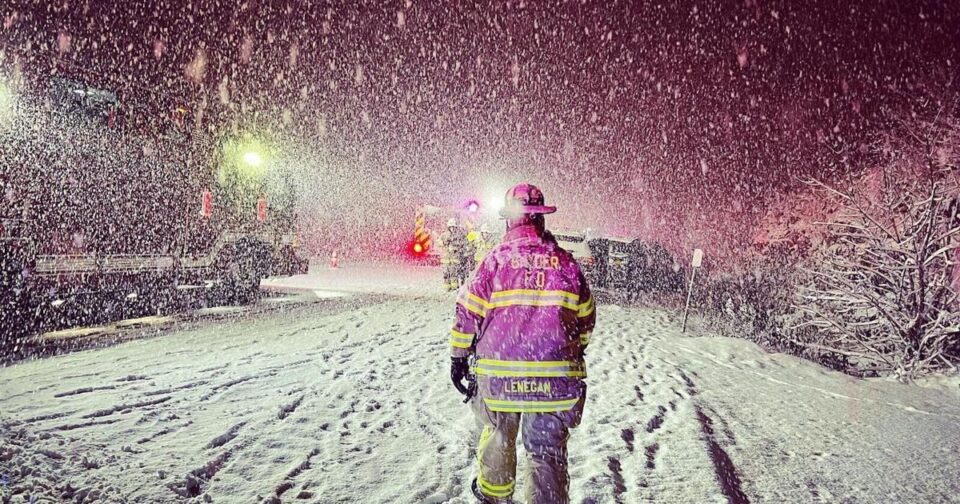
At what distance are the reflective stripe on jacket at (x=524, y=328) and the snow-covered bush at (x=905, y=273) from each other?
22.4 ft

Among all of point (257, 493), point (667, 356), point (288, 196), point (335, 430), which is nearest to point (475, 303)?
point (257, 493)

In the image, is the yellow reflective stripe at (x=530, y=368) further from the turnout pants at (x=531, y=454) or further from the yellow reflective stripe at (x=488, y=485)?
the yellow reflective stripe at (x=488, y=485)

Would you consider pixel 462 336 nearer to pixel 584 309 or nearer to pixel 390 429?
pixel 584 309

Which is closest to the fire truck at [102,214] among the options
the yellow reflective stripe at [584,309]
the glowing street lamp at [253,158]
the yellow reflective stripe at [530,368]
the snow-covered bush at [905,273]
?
the glowing street lamp at [253,158]

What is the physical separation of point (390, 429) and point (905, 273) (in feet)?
25.2

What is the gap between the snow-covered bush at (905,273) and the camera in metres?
6.96

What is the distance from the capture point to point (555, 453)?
244 centimetres

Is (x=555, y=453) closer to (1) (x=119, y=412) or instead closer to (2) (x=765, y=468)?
(2) (x=765, y=468)

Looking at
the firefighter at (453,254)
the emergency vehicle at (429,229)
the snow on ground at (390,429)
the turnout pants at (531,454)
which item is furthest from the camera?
the emergency vehicle at (429,229)

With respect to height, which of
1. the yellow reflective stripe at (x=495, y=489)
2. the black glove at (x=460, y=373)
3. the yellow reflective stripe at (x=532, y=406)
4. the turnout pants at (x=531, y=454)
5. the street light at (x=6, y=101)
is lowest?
the yellow reflective stripe at (x=495, y=489)

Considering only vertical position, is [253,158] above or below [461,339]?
above

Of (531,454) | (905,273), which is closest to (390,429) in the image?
(531,454)

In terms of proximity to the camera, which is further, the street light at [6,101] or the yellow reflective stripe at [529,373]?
the street light at [6,101]

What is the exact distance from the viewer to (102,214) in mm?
7531
